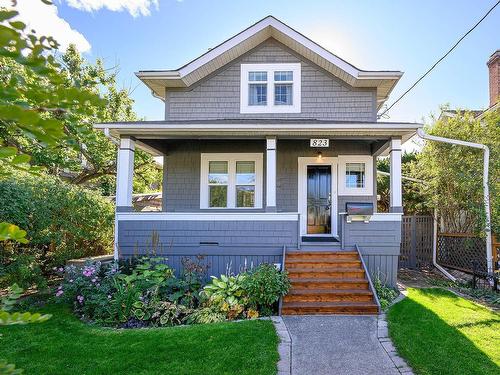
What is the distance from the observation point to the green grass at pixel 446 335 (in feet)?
13.8

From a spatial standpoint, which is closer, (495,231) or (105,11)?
(495,231)

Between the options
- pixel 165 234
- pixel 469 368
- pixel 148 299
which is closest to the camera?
pixel 469 368

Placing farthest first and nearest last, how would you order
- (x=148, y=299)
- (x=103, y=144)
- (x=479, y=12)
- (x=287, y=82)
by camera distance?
(x=103, y=144)
(x=287, y=82)
(x=479, y=12)
(x=148, y=299)

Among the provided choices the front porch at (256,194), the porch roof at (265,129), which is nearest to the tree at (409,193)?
the front porch at (256,194)

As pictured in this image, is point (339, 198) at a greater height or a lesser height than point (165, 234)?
greater

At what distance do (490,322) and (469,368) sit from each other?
2125 millimetres

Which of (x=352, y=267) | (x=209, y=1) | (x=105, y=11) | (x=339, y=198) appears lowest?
(x=352, y=267)

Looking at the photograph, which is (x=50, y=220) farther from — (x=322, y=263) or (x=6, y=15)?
(x=6, y=15)

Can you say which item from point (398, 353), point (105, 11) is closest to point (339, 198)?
point (398, 353)

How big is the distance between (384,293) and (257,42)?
7.30m

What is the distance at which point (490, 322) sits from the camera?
18.7 ft

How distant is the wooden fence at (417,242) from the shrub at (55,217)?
372 inches

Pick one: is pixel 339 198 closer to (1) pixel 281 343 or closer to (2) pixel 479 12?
(1) pixel 281 343

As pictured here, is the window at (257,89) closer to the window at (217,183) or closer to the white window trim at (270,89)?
the white window trim at (270,89)
